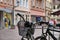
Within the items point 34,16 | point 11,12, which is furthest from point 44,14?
point 11,12

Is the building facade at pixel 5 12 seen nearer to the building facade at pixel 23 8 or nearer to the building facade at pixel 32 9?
the building facade at pixel 32 9

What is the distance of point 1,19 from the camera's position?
34.5 metres

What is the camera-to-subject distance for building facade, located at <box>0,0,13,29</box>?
113 ft

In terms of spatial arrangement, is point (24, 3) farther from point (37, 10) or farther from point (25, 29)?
point (25, 29)

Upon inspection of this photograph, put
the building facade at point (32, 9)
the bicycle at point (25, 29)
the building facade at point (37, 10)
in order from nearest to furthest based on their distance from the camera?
1. the bicycle at point (25, 29)
2. the building facade at point (32, 9)
3. the building facade at point (37, 10)

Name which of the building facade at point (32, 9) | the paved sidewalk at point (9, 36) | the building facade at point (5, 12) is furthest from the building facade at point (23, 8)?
the paved sidewalk at point (9, 36)

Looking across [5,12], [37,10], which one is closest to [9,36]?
[5,12]

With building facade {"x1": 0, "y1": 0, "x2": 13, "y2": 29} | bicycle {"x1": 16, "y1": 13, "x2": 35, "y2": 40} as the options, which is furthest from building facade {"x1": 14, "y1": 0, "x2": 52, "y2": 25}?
bicycle {"x1": 16, "y1": 13, "x2": 35, "y2": 40}

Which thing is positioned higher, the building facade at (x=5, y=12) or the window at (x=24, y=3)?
the window at (x=24, y=3)

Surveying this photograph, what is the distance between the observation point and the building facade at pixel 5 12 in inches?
1358

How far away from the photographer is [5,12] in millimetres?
35719

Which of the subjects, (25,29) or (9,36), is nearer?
(25,29)

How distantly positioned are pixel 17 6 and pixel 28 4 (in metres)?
7.47

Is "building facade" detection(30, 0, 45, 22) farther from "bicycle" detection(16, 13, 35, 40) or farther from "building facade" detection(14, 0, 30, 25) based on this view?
"bicycle" detection(16, 13, 35, 40)
